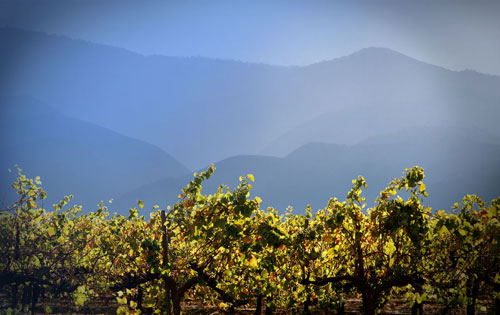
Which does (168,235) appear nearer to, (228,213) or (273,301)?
(228,213)

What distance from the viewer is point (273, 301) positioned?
1123 centimetres

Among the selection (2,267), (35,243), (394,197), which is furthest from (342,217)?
(35,243)

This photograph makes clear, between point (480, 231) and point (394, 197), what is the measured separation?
90.4 inches

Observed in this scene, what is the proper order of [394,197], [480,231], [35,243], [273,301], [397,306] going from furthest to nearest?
1. [397,306]
2. [35,243]
3. [273,301]
4. [394,197]
5. [480,231]

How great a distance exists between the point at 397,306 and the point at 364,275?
15.8 meters

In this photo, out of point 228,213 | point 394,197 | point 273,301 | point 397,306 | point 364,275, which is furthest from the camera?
point 397,306

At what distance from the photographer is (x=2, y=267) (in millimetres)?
10398

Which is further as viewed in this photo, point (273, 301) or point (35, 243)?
point (35, 243)

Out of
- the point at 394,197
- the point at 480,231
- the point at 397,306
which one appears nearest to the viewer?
the point at 480,231

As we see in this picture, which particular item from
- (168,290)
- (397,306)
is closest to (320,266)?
(168,290)

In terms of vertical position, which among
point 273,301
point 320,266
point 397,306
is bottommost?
point 397,306

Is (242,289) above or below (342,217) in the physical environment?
below

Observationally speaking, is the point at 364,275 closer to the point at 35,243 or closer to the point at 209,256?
the point at 209,256

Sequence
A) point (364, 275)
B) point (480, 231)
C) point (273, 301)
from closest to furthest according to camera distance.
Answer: point (480, 231)
point (364, 275)
point (273, 301)
